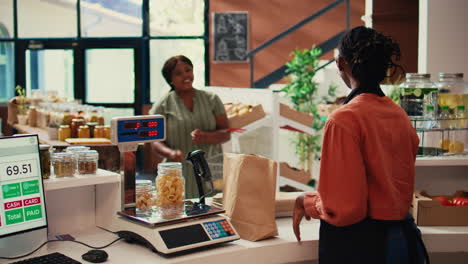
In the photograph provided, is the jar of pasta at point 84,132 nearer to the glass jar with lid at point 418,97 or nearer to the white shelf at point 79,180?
the white shelf at point 79,180

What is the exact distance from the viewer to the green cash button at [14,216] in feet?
7.06

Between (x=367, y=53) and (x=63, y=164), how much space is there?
122 cm

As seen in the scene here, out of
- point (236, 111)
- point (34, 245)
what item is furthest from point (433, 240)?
point (236, 111)

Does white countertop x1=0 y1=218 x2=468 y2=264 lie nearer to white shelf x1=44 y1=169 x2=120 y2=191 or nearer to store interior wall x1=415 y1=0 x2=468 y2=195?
white shelf x1=44 y1=169 x2=120 y2=191

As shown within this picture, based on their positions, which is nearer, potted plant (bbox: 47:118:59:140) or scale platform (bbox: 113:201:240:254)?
scale platform (bbox: 113:201:240:254)

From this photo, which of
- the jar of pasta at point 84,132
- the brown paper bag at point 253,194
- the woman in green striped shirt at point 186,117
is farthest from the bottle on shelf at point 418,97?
the jar of pasta at point 84,132

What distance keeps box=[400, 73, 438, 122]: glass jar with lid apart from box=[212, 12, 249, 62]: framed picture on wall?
277 inches

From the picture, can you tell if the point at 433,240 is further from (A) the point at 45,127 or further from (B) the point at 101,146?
(A) the point at 45,127

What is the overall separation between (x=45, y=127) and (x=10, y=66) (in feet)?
14.2

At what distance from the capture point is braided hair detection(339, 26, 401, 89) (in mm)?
2139

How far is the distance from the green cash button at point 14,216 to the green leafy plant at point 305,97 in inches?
229

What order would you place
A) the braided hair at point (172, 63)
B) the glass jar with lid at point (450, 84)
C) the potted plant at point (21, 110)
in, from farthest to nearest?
the potted plant at point (21, 110) → the braided hair at point (172, 63) → the glass jar with lid at point (450, 84)

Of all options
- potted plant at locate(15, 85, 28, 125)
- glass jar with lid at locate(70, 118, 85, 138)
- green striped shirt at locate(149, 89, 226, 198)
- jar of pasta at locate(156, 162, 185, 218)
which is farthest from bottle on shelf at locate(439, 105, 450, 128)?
potted plant at locate(15, 85, 28, 125)

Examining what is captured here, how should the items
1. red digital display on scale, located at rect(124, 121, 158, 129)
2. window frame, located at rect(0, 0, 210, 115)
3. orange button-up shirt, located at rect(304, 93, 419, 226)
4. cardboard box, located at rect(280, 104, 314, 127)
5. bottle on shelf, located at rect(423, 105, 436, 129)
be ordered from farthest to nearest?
window frame, located at rect(0, 0, 210, 115)
cardboard box, located at rect(280, 104, 314, 127)
bottle on shelf, located at rect(423, 105, 436, 129)
red digital display on scale, located at rect(124, 121, 158, 129)
orange button-up shirt, located at rect(304, 93, 419, 226)
